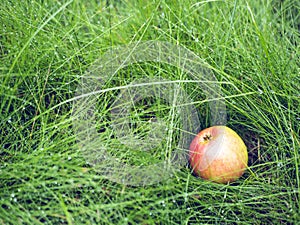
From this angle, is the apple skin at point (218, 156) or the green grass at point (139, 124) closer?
the green grass at point (139, 124)

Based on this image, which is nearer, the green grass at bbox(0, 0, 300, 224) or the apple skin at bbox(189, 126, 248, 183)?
the green grass at bbox(0, 0, 300, 224)

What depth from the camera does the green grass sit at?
1279 millimetres

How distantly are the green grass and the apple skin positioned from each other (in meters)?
0.04

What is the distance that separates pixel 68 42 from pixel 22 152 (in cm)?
53

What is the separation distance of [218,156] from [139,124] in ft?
0.95

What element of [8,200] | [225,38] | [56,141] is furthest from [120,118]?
[225,38]

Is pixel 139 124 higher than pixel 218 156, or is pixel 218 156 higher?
pixel 139 124

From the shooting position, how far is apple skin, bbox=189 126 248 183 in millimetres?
1407

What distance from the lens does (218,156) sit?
1.40 meters

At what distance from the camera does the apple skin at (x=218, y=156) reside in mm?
1407

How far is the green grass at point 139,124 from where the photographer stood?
128 centimetres

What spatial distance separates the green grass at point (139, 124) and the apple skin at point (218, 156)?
38 mm

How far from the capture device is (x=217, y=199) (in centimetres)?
140

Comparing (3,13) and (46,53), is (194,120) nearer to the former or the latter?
(46,53)
